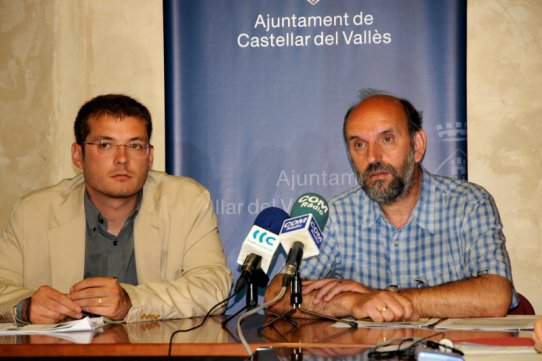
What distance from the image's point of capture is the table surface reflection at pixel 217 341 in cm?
227

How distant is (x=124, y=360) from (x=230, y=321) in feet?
2.24

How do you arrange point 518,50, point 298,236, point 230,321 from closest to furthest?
point 298,236 → point 230,321 → point 518,50

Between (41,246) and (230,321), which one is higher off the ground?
(41,246)

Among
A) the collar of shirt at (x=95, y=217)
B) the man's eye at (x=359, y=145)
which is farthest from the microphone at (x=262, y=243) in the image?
the collar of shirt at (x=95, y=217)

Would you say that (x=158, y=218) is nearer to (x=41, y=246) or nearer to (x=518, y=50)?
(x=41, y=246)

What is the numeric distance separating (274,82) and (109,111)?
1.34 m

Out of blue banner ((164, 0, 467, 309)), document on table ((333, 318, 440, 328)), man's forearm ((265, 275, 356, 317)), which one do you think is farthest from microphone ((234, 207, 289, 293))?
blue banner ((164, 0, 467, 309))

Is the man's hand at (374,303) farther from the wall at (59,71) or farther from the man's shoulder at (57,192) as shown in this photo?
the wall at (59,71)

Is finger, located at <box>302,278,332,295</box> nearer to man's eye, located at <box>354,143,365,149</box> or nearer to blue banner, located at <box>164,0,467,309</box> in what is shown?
man's eye, located at <box>354,143,365,149</box>

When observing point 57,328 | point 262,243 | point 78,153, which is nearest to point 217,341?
point 262,243

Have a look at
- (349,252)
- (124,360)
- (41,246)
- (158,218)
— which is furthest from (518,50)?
(124,360)

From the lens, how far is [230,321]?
2936 millimetres

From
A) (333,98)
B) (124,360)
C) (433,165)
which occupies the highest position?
(333,98)

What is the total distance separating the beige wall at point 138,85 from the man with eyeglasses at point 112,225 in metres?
1.47
